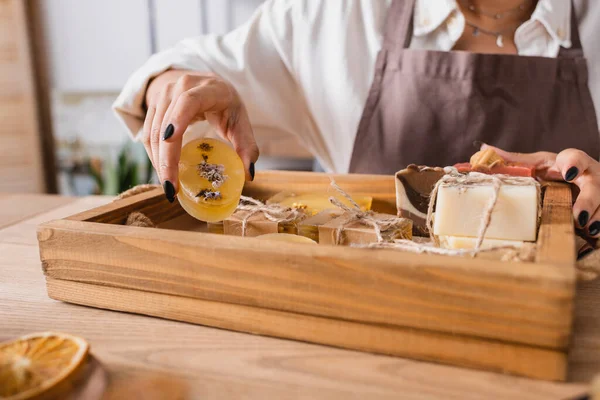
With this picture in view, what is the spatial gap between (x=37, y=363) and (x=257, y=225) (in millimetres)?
347

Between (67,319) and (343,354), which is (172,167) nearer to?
(67,319)

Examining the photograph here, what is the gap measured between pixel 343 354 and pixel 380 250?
0.11 metres

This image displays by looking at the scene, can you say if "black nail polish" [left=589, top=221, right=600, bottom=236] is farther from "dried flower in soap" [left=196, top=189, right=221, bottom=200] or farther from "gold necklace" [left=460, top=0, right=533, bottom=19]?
"gold necklace" [left=460, top=0, right=533, bottom=19]

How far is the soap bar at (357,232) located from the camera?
0.69 m

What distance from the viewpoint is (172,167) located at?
2.38ft

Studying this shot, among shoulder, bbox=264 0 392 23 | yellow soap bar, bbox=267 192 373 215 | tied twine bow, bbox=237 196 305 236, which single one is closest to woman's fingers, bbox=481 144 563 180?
yellow soap bar, bbox=267 192 373 215

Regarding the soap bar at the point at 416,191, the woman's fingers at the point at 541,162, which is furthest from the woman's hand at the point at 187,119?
the woman's fingers at the point at 541,162

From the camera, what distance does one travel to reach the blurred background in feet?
8.34

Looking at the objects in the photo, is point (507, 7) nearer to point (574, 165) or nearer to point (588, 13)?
point (588, 13)

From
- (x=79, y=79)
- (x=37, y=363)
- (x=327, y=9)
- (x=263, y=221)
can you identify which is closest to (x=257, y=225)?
(x=263, y=221)

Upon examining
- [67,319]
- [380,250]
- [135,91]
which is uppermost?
[135,91]

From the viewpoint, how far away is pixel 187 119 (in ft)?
2.48

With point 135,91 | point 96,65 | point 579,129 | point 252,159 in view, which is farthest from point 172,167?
point 96,65

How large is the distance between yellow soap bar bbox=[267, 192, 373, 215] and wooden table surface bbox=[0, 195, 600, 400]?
295mm
